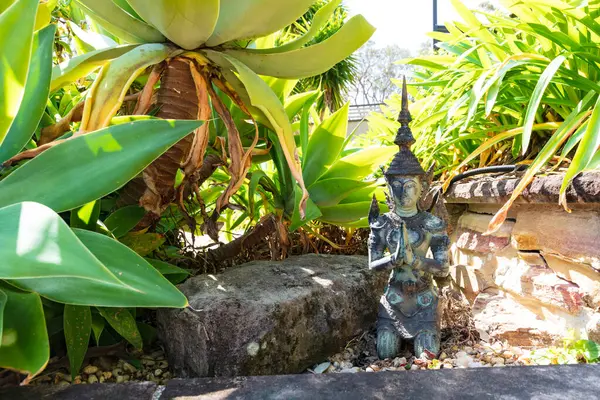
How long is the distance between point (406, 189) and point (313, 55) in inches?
17.2

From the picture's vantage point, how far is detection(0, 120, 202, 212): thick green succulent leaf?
715 mm

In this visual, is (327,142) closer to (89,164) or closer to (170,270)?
(170,270)

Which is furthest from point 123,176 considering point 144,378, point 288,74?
point 144,378

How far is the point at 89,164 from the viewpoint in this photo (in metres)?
0.74

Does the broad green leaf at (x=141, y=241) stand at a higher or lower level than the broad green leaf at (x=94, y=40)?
lower

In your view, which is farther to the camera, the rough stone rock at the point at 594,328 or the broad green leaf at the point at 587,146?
the rough stone rock at the point at 594,328

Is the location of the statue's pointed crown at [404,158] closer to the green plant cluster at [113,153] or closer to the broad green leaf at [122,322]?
the green plant cluster at [113,153]

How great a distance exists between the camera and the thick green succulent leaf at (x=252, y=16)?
38.9 inches

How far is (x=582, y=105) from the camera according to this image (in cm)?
125

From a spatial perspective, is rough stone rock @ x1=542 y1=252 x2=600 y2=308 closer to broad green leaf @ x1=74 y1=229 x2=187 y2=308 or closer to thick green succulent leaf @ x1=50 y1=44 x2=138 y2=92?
broad green leaf @ x1=74 y1=229 x2=187 y2=308

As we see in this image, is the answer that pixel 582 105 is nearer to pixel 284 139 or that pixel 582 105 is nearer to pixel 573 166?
pixel 573 166

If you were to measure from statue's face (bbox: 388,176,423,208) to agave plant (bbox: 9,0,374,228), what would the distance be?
0.32 metres

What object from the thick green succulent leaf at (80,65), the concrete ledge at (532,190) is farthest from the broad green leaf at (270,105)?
the concrete ledge at (532,190)

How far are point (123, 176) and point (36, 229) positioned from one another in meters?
0.26
